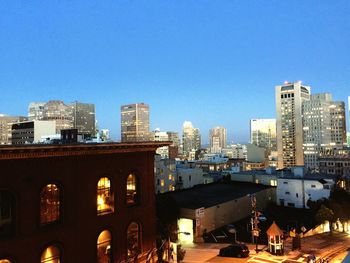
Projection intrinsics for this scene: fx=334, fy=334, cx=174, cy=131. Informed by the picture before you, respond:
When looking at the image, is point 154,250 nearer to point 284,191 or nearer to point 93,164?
point 93,164

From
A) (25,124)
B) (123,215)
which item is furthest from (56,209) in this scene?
(25,124)

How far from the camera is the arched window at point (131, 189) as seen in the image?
25245mm

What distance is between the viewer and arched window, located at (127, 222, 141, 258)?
82.1ft

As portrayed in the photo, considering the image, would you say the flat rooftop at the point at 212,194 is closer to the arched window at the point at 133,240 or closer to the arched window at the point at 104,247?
the arched window at the point at 133,240

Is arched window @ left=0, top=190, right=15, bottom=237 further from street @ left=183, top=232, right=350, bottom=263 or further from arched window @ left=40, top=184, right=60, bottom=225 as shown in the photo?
street @ left=183, top=232, right=350, bottom=263

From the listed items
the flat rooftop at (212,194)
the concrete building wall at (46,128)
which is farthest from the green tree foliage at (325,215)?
the concrete building wall at (46,128)

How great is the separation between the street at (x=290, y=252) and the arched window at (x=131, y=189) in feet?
32.5

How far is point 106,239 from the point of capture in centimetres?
2345

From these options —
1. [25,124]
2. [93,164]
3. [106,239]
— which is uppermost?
[25,124]

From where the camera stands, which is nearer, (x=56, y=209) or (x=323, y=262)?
(x=56, y=209)

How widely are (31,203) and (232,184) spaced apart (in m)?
51.7

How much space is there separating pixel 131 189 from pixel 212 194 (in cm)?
3081

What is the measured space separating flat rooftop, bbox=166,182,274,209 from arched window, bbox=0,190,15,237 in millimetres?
27898

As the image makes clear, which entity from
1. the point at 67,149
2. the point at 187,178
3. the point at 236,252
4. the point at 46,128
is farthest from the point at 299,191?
the point at 67,149
